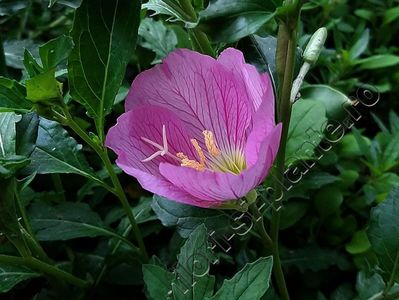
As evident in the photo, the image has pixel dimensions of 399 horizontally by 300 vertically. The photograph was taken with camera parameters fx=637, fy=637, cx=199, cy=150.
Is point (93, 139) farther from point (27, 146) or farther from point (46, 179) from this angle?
point (46, 179)

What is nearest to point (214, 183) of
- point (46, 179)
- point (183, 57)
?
point (183, 57)

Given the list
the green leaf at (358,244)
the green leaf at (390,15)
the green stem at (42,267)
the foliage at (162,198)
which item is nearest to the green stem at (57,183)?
the foliage at (162,198)

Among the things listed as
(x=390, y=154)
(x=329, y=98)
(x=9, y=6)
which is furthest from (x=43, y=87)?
(x=390, y=154)

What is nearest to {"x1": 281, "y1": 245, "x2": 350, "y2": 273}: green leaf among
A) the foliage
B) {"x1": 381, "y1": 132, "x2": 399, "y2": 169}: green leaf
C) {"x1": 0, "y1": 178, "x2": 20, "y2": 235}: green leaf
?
the foliage

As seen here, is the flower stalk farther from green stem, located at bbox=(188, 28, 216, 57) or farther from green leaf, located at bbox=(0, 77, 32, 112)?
green leaf, located at bbox=(0, 77, 32, 112)

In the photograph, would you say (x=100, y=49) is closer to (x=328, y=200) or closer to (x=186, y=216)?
(x=186, y=216)

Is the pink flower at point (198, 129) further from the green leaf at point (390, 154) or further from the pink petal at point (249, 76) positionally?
the green leaf at point (390, 154)
